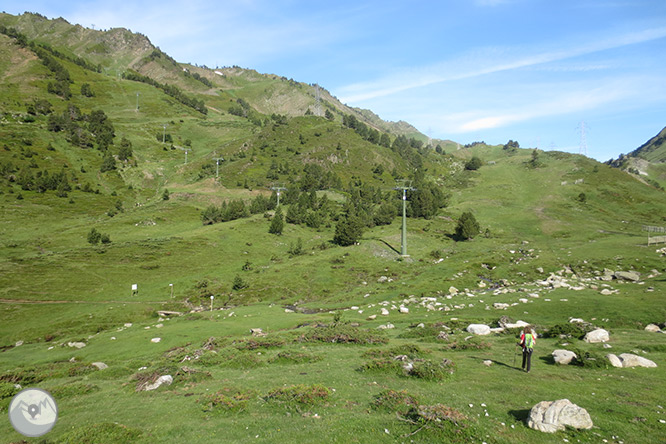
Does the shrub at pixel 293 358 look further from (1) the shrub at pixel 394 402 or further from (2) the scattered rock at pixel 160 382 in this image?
(1) the shrub at pixel 394 402

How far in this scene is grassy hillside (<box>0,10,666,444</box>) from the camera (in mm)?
16141

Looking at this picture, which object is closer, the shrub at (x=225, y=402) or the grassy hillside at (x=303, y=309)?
the grassy hillside at (x=303, y=309)

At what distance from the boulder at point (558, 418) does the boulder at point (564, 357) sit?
10.7 meters

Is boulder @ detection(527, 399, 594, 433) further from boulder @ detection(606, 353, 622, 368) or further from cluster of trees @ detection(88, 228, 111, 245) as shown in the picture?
cluster of trees @ detection(88, 228, 111, 245)

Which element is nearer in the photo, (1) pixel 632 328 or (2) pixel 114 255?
(1) pixel 632 328

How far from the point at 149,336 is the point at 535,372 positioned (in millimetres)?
42508

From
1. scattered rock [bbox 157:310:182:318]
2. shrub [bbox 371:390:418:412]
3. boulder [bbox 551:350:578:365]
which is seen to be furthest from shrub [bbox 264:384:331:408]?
scattered rock [bbox 157:310:182:318]

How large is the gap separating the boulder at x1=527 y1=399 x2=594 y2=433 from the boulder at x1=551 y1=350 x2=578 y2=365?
10.7m

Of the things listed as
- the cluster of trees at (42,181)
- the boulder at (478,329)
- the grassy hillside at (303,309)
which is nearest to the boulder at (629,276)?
the grassy hillside at (303,309)

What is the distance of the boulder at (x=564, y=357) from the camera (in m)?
22.6

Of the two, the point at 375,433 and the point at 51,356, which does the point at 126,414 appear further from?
the point at 51,356

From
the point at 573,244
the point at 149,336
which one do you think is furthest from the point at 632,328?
the point at 573,244

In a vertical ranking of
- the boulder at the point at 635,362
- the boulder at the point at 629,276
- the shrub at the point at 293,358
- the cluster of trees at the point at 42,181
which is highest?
the cluster of trees at the point at 42,181

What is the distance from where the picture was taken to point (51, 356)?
3734 centimetres
